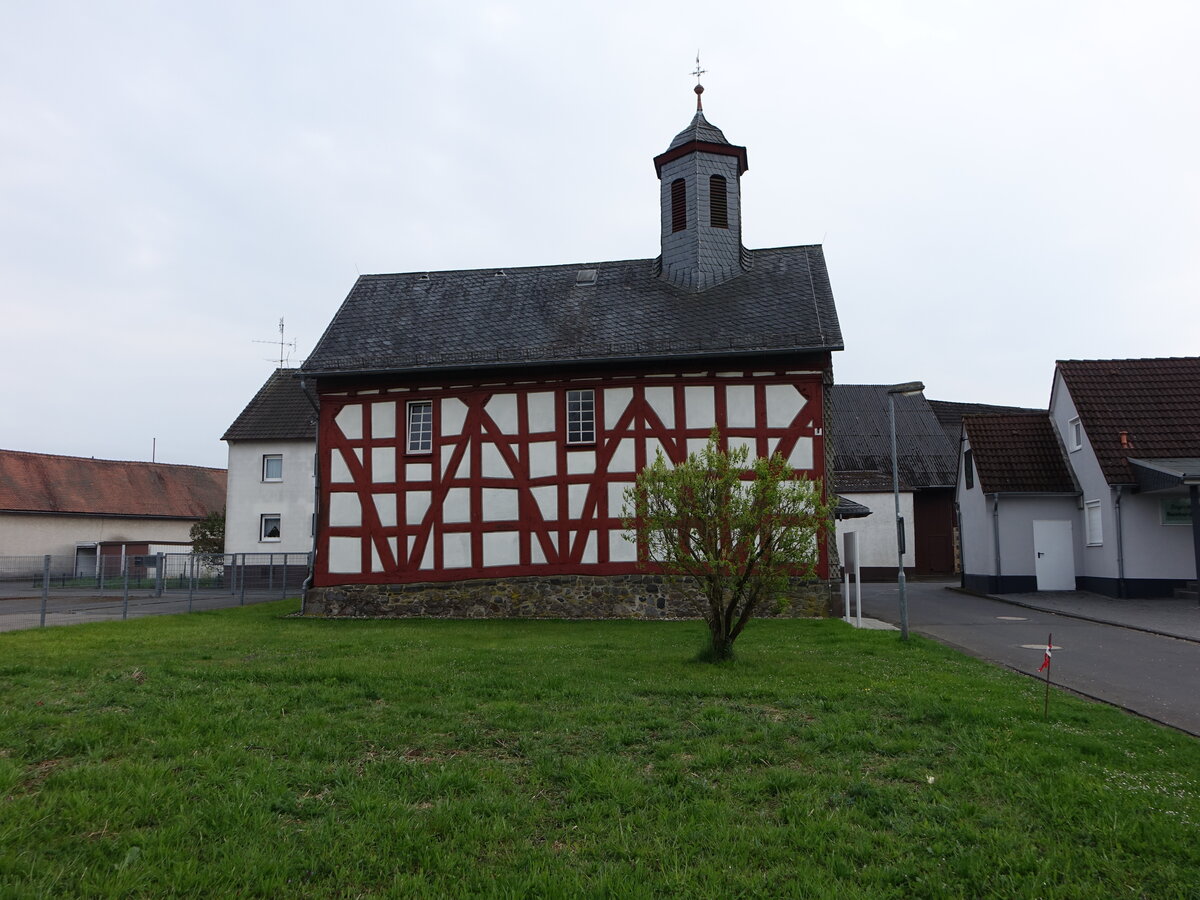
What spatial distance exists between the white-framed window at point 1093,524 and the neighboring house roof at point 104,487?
138 ft

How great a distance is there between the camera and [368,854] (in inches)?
177

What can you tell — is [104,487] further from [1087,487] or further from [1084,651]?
[1084,651]

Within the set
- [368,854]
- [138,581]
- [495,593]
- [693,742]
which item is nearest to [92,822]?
[368,854]

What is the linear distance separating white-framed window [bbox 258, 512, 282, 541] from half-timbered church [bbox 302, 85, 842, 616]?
13.6 metres

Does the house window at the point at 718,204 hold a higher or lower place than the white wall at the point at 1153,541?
higher

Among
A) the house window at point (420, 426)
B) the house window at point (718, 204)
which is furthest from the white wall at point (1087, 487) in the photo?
the house window at point (420, 426)

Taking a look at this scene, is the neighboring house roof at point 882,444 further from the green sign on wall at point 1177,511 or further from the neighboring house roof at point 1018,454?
the green sign on wall at point 1177,511

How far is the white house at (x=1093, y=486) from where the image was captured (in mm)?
21938

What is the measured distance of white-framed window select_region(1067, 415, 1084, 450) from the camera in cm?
2448

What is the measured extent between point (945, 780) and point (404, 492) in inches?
614

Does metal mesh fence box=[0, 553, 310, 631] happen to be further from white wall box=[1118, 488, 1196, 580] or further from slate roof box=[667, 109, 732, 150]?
white wall box=[1118, 488, 1196, 580]

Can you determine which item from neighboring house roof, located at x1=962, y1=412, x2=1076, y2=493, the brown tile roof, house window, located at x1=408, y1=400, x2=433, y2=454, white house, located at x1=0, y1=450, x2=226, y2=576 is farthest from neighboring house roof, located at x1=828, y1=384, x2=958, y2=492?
white house, located at x1=0, y1=450, x2=226, y2=576

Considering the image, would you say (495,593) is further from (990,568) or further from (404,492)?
(990,568)

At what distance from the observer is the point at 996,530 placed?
25000 mm
